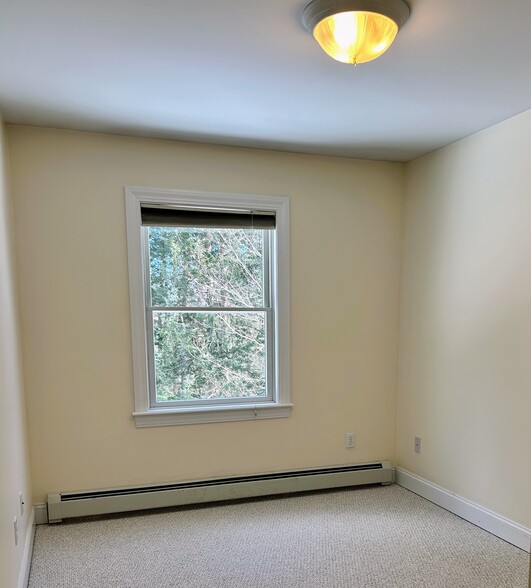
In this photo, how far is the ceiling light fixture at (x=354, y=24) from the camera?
1446 millimetres

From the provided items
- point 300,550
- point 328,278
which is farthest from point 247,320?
point 300,550

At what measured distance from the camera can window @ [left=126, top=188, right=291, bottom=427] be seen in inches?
113

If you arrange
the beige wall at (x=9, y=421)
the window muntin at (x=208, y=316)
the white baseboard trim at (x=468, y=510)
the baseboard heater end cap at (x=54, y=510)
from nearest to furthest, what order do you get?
the beige wall at (x=9, y=421) → the white baseboard trim at (x=468, y=510) → the baseboard heater end cap at (x=54, y=510) → the window muntin at (x=208, y=316)

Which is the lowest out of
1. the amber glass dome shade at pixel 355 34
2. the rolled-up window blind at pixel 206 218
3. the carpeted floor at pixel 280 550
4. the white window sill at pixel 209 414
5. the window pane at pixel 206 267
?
the carpeted floor at pixel 280 550

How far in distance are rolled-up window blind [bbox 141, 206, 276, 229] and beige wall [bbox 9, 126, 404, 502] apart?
167 mm

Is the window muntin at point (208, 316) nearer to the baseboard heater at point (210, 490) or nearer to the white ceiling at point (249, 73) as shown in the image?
the baseboard heater at point (210, 490)

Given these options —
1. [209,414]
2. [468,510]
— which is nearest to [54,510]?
[209,414]

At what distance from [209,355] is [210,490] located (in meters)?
0.93

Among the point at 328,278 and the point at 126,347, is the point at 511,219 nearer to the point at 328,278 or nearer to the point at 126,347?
the point at 328,278

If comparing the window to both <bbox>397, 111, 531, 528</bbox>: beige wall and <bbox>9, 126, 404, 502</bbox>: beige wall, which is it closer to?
<bbox>9, 126, 404, 502</bbox>: beige wall

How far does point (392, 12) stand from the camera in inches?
57.4

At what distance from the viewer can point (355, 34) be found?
1530mm

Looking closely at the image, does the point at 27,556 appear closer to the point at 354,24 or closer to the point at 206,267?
the point at 206,267

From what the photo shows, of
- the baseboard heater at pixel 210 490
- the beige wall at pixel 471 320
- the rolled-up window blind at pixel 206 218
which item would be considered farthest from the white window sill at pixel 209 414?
the rolled-up window blind at pixel 206 218
